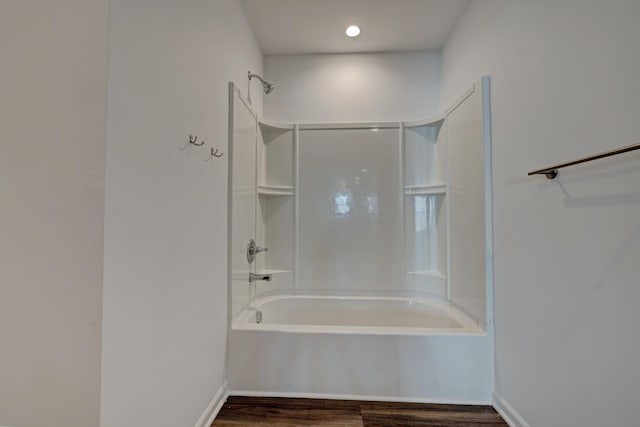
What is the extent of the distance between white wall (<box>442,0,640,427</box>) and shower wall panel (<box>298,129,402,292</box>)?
1.10 metres

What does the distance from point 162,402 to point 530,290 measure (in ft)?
5.66

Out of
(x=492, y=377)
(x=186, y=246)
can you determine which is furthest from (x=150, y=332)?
(x=492, y=377)

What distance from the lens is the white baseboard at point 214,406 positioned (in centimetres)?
162

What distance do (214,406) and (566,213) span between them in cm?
201

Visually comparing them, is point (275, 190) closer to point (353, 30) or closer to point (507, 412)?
point (353, 30)

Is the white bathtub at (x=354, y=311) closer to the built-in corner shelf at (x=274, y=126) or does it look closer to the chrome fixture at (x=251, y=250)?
the chrome fixture at (x=251, y=250)

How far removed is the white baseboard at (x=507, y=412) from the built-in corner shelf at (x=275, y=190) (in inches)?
84.0

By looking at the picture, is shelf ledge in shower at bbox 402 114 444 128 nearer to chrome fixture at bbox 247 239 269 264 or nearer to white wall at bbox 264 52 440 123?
white wall at bbox 264 52 440 123

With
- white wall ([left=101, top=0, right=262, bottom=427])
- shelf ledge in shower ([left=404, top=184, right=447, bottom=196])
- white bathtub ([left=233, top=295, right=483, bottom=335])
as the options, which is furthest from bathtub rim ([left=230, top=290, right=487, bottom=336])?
shelf ledge in shower ([left=404, top=184, right=447, bottom=196])

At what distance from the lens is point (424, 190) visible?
276 cm

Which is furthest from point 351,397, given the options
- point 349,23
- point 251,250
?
point 349,23

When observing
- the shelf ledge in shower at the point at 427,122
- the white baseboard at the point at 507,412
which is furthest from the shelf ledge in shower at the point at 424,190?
the white baseboard at the point at 507,412

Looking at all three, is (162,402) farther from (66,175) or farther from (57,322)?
(66,175)

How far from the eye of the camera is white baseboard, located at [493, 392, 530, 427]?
5.24 ft
